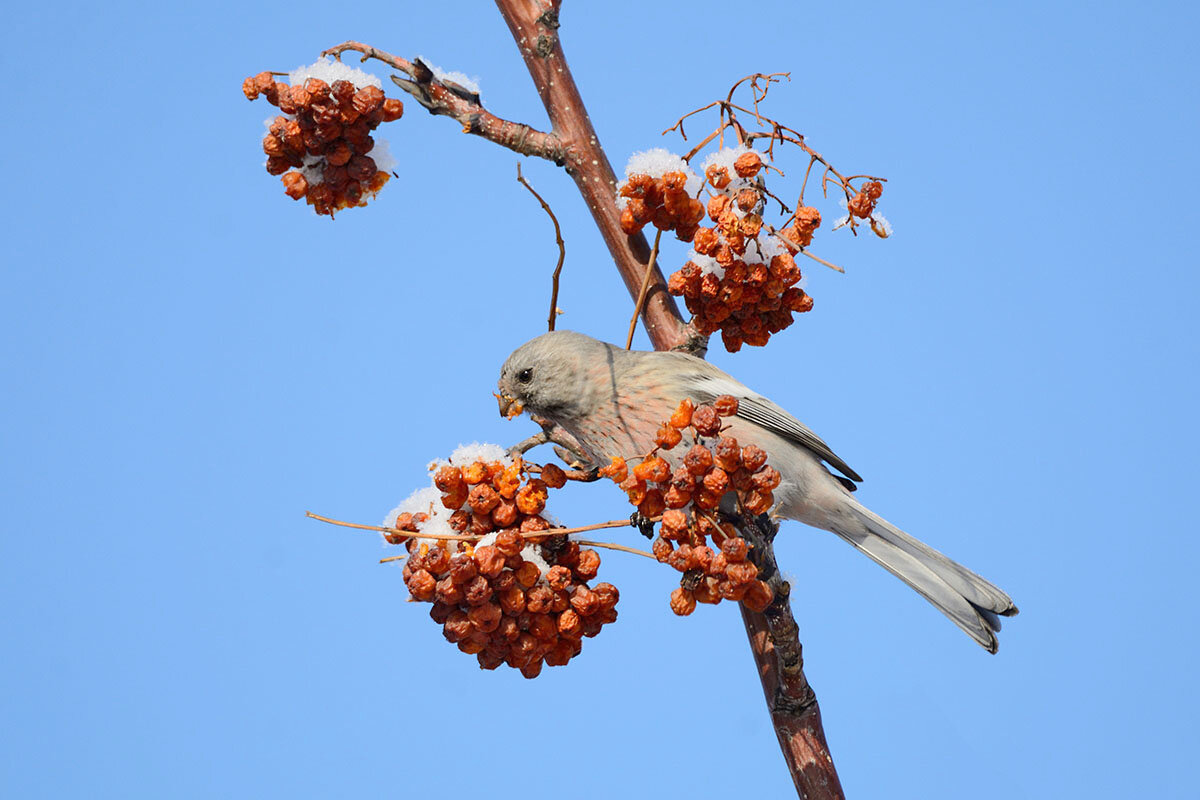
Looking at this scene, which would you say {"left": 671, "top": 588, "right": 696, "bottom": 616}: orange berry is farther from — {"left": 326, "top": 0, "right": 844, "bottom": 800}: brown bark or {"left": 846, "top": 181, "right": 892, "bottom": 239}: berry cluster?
{"left": 846, "top": 181, "right": 892, "bottom": 239}: berry cluster

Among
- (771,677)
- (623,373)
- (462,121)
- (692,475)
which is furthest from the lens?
(623,373)

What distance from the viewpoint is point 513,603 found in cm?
236

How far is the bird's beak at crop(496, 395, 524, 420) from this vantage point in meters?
3.34

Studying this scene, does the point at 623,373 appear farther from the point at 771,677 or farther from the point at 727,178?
the point at 771,677

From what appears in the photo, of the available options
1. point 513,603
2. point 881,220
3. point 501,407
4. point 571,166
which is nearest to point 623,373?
point 501,407

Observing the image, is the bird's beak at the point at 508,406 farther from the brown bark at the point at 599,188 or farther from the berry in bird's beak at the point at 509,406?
the brown bark at the point at 599,188

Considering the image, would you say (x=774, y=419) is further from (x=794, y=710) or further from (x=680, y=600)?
(x=680, y=600)

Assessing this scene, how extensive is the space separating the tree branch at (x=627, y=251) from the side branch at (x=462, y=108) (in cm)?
7

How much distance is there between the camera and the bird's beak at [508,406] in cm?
334

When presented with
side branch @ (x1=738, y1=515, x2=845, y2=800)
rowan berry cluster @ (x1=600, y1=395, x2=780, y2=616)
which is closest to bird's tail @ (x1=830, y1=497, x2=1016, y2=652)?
side branch @ (x1=738, y1=515, x2=845, y2=800)

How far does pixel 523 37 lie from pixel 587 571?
1616 mm

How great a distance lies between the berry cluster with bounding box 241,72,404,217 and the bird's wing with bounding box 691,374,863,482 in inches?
48.5

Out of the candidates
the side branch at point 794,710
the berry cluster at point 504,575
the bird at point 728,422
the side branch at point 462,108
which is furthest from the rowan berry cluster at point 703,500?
the side branch at point 462,108

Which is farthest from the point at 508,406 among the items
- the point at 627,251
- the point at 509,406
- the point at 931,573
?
the point at 931,573
